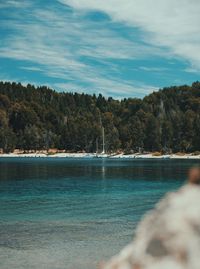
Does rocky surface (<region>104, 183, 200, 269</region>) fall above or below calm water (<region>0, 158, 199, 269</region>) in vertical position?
above

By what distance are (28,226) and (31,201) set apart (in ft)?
59.3

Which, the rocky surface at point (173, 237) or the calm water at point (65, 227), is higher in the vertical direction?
the rocky surface at point (173, 237)

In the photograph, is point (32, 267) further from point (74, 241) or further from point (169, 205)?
point (169, 205)

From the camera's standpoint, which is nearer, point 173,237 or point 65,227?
point 173,237

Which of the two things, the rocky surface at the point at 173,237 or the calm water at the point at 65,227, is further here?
the calm water at the point at 65,227

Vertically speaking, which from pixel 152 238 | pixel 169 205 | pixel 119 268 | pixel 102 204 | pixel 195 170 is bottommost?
pixel 102 204

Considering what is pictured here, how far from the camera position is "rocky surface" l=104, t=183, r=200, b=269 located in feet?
16.0

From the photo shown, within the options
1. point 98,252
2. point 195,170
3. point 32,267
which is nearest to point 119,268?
point 195,170

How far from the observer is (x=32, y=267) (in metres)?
20.5

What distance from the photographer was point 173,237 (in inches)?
193

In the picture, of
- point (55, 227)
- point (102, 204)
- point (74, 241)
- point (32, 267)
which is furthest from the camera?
point (102, 204)

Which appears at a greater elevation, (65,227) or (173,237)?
(173,237)

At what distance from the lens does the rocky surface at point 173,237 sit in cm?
487

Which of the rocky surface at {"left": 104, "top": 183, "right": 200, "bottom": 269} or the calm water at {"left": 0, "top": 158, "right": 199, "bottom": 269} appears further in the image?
the calm water at {"left": 0, "top": 158, "right": 199, "bottom": 269}
